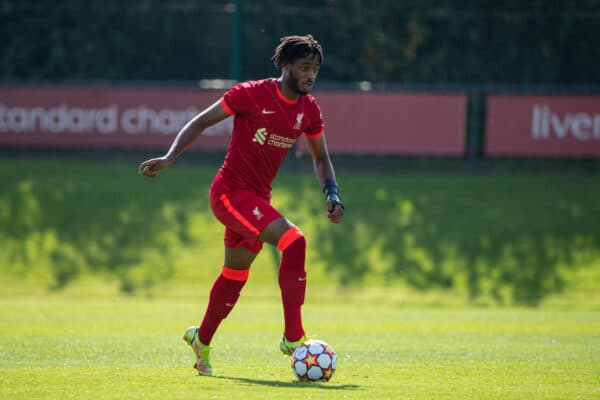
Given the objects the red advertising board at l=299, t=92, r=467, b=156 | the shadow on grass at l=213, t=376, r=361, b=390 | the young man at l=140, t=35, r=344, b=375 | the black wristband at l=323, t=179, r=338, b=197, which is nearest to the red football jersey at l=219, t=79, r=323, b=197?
the young man at l=140, t=35, r=344, b=375

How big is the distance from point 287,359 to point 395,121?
12596 millimetres

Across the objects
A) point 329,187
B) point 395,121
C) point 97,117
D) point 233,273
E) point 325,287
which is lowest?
point 325,287

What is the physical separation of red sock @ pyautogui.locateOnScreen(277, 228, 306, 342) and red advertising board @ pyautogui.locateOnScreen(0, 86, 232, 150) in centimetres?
1393

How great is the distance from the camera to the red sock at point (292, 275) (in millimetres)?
7328

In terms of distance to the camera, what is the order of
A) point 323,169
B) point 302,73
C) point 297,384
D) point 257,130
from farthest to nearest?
point 323,169, point 257,130, point 302,73, point 297,384

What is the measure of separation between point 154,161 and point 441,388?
99.8 inches

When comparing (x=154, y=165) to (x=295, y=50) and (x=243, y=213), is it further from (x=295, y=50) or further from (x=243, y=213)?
(x=295, y=50)

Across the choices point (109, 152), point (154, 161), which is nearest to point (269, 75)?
point (109, 152)

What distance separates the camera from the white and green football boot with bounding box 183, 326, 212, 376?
25.2 ft

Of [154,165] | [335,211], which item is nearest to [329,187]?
[335,211]

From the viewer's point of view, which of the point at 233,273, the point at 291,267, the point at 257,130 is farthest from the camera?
the point at 233,273

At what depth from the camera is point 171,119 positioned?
21.2 meters

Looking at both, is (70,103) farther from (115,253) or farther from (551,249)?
(551,249)

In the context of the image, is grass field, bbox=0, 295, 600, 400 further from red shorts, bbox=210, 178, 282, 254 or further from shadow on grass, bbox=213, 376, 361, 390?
red shorts, bbox=210, 178, 282, 254
